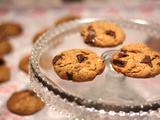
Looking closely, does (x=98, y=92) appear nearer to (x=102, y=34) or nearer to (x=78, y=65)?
(x=78, y=65)

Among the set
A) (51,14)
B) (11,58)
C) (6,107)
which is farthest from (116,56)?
(51,14)

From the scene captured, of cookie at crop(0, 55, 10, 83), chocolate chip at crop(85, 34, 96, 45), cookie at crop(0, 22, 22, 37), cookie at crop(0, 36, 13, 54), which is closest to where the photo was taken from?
chocolate chip at crop(85, 34, 96, 45)

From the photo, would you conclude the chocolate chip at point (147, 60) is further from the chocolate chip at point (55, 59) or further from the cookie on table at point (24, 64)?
the cookie on table at point (24, 64)

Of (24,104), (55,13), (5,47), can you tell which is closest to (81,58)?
(24,104)

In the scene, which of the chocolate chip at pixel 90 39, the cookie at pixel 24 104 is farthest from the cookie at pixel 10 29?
the chocolate chip at pixel 90 39

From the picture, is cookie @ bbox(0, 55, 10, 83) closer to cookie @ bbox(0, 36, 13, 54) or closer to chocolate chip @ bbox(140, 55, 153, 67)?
cookie @ bbox(0, 36, 13, 54)

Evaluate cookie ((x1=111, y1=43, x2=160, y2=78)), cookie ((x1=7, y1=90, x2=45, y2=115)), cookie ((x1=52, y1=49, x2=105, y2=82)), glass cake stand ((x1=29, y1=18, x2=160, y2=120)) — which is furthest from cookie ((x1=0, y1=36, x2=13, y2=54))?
cookie ((x1=111, y1=43, x2=160, y2=78))
